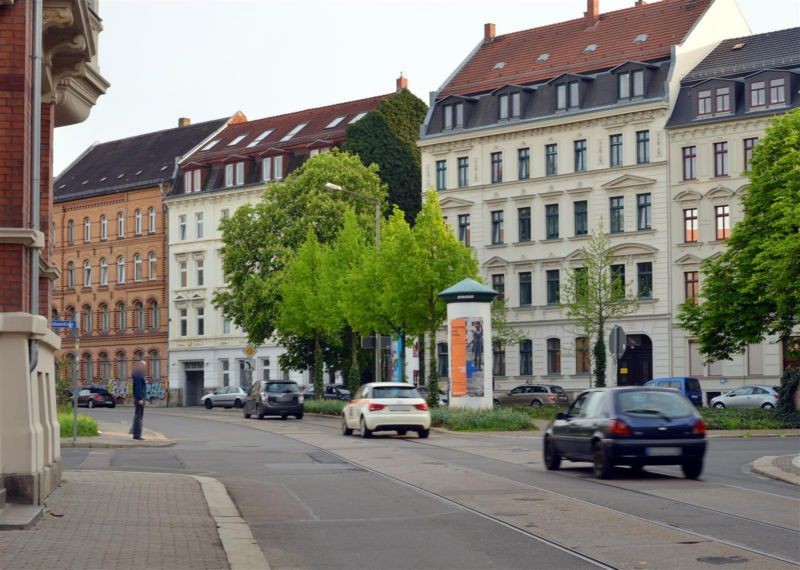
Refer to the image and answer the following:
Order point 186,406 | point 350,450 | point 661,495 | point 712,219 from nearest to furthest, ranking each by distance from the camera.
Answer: point 661,495 < point 350,450 < point 712,219 < point 186,406

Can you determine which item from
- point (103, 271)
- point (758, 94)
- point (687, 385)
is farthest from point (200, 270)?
point (687, 385)

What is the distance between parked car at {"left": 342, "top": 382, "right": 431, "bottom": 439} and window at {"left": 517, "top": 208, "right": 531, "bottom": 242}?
37466 millimetres

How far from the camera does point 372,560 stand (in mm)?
12078

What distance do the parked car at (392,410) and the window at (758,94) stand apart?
32931mm

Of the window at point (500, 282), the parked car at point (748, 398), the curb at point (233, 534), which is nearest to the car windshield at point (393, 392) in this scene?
the curb at point (233, 534)

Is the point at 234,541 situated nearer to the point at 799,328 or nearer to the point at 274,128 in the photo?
the point at 799,328

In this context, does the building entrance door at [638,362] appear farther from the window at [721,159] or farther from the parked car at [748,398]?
the window at [721,159]

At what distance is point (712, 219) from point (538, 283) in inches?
417

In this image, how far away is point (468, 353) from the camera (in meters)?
40.8

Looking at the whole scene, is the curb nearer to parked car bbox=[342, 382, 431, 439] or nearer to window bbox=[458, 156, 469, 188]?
parked car bbox=[342, 382, 431, 439]

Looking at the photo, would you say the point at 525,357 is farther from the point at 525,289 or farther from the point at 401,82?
the point at 401,82

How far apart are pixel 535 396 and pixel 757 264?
18092 millimetres

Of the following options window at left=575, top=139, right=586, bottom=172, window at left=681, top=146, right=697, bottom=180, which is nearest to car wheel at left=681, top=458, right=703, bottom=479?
window at left=681, top=146, right=697, bottom=180

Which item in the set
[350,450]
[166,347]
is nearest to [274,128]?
[166,347]
